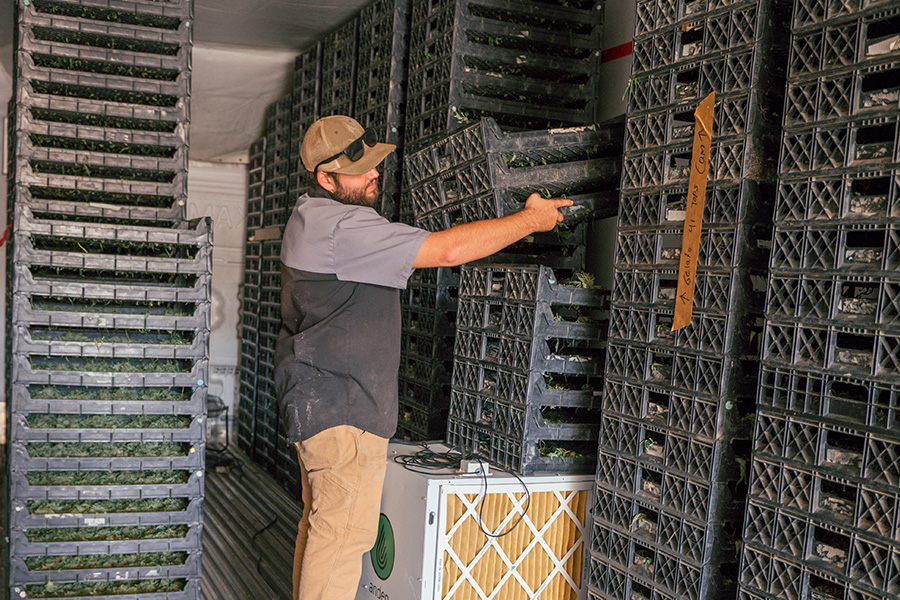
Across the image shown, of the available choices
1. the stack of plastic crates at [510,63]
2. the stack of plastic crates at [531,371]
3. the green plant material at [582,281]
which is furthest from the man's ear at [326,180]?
the green plant material at [582,281]

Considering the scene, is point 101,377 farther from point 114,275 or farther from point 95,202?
point 95,202

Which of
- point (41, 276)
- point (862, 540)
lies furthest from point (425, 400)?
point (862, 540)

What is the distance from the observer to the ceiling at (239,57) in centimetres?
559

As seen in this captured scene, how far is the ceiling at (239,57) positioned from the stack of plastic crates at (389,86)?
0.49 metres

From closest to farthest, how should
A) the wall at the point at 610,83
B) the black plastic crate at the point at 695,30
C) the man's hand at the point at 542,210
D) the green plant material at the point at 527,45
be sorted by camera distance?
A: 1. the black plastic crate at the point at 695,30
2. the man's hand at the point at 542,210
3. the green plant material at the point at 527,45
4. the wall at the point at 610,83

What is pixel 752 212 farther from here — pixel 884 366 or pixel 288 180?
pixel 288 180

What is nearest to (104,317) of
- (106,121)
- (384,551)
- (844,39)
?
(106,121)

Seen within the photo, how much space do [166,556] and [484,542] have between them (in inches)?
71.8

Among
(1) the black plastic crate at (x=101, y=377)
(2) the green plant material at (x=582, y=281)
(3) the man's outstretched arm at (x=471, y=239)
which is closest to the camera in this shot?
(3) the man's outstretched arm at (x=471, y=239)

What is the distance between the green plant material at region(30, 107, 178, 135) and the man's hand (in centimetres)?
206

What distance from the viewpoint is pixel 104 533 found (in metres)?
3.82

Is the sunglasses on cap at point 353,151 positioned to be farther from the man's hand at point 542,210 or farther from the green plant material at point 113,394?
the green plant material at point 113,394

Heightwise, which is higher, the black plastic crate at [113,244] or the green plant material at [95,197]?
the green plant material at [95,197]

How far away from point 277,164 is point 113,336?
11.7 feet
